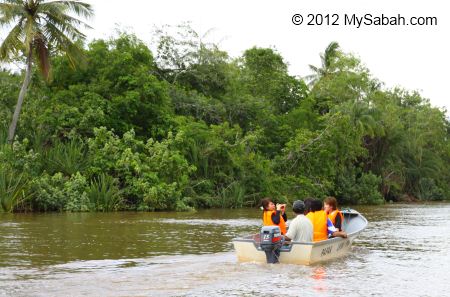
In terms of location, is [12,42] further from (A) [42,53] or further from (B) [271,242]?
(B) [271,242]

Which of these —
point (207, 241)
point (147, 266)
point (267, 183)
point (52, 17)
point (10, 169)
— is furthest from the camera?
point (267, 183)

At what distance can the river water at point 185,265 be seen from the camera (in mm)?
11047

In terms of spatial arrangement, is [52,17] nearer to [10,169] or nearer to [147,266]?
[10,169]

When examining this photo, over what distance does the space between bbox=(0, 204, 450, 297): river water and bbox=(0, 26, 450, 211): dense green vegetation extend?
770cm

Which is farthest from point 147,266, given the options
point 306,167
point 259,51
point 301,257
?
point 259,51

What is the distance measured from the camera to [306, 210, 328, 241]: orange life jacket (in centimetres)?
1495

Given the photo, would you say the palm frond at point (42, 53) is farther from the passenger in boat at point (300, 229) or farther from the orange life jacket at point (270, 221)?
the passenger in boat at point (300, 229)

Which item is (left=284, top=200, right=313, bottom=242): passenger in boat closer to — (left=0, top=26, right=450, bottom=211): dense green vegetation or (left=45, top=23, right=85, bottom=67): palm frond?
(left=0, top=26, right=450, bottom=211): dense green vegetation

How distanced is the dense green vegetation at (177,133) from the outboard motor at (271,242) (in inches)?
687

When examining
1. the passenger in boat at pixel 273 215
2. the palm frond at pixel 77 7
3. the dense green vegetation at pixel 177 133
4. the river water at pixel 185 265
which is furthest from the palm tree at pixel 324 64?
the passenger in boat at pixel 273 215

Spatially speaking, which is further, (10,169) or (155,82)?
(155,82)

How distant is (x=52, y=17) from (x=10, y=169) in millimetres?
7688

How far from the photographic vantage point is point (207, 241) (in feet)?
62.0

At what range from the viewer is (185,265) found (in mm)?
13453
